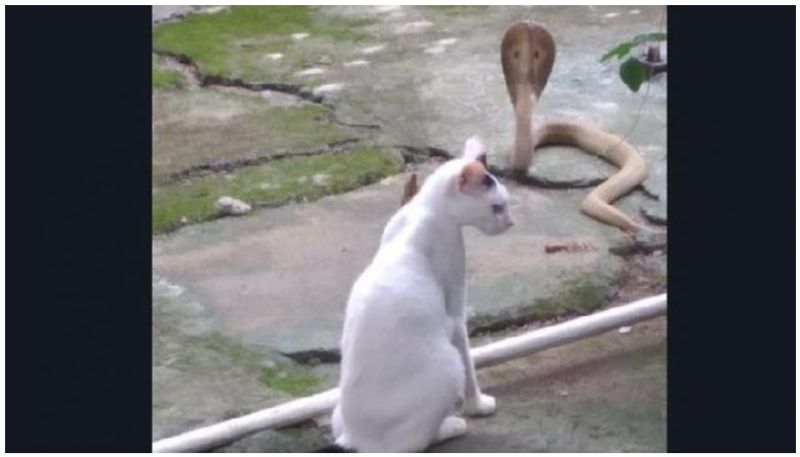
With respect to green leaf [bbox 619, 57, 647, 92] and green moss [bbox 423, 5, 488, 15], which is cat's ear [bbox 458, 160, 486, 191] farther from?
green moss [bbox 423, 5, 488, 15]

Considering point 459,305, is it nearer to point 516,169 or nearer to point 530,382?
point 530,382

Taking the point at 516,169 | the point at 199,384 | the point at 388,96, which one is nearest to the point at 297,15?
the point at 388,96

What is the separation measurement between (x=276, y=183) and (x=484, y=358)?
3.66 feet

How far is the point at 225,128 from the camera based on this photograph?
4.22 m

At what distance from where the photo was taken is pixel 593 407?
2967mm

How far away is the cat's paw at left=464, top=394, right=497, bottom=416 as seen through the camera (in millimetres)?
2881

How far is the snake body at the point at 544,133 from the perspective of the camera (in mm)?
3711

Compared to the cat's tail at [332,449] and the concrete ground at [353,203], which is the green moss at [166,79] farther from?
the cat's tail at [332,449]

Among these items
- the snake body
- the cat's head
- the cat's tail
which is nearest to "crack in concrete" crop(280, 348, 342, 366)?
the cat's tail

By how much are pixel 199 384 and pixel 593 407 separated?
0.77 meters

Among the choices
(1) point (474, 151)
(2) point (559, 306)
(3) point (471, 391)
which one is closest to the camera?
(1) point (474, 151)

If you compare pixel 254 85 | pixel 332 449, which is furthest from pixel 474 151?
pixel 254 85

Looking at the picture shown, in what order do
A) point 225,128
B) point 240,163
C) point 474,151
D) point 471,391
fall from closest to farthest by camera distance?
point 474,151
point 471,391
point 240,163
point 225,128

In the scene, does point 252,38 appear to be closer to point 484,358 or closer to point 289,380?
point 289,380
